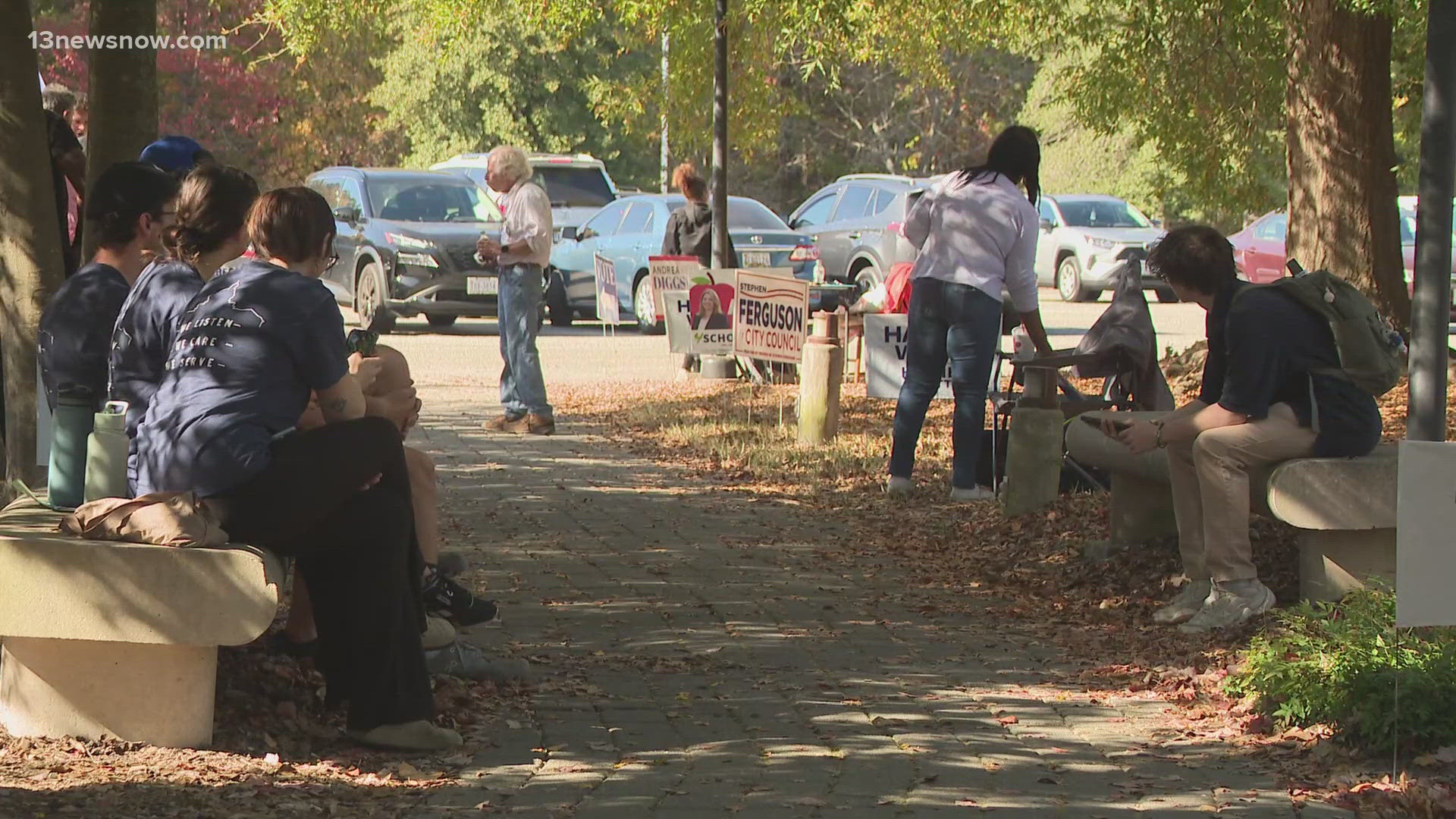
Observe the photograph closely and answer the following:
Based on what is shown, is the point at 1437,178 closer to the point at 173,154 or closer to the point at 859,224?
the point at 173,154

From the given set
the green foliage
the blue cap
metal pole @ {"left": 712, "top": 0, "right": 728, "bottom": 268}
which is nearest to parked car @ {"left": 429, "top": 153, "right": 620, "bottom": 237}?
metal pole @ {"left": 712, "top": 0, "right": 728, "bottom": 268}

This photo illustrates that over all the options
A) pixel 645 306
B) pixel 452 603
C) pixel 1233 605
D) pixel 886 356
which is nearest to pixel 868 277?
pixel 645 306

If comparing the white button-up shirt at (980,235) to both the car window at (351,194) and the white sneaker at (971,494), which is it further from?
the car window at (351,194)

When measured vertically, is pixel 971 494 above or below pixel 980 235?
below

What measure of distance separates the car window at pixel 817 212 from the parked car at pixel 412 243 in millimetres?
5099

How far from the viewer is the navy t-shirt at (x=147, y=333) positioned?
218 inches

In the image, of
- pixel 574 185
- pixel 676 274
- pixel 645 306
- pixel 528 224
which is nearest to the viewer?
pixel 528 224

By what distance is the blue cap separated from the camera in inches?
314

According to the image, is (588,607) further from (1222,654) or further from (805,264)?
(805,264)

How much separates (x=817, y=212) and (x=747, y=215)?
3285 mm

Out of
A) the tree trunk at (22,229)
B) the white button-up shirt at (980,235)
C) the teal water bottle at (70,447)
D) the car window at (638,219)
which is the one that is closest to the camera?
the teal water bottle at (70,447)

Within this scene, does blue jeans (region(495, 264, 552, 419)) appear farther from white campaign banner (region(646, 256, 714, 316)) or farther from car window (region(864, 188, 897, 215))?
car window (region(864, 188, 897, 215))

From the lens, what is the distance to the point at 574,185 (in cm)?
2694

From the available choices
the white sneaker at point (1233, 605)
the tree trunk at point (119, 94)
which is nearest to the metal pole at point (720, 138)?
the tree trunk at point (119, 94)
